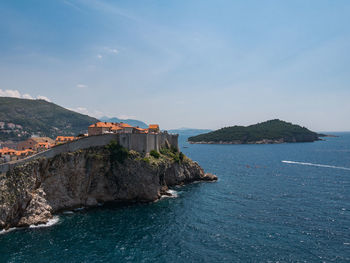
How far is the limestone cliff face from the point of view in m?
44.6

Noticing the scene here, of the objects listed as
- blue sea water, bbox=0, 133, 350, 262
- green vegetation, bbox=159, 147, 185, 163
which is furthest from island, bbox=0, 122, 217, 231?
green vegetation, bbox=159, 147, 185, 163

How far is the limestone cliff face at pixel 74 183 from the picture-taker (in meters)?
44.6

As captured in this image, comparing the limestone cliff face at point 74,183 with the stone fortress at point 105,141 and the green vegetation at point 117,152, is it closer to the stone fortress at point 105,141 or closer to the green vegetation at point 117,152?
the green vegetation at point 117,152

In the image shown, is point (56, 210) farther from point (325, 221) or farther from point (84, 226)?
point (325, 221)

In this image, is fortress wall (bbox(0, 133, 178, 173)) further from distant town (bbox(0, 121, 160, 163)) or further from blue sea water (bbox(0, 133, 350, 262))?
blue sea water (bbox(0, 133, 350, 262))

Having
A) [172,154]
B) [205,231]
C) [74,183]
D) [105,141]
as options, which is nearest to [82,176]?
[74,183]

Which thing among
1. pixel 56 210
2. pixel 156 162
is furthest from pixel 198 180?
pixel 56 210

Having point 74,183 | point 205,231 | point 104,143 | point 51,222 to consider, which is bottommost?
point 51,222

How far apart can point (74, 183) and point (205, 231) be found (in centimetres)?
3233

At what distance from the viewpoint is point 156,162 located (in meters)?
62.9

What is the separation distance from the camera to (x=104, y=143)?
5981 centimetres

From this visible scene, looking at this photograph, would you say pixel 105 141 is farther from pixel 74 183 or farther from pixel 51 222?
pixel 51 222

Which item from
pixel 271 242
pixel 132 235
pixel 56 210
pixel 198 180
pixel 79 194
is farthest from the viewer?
pixel 198 180

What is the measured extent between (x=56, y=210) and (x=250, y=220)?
136 ft
